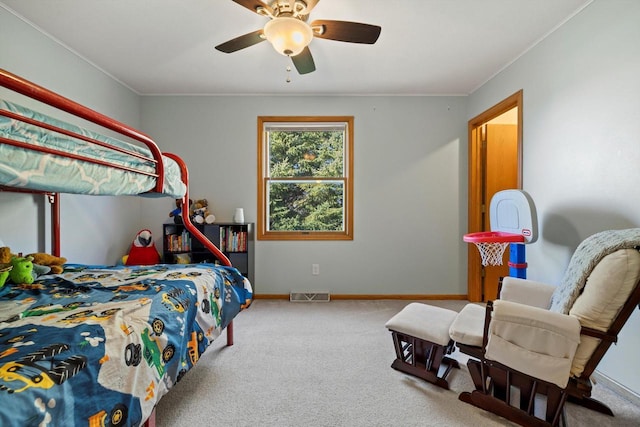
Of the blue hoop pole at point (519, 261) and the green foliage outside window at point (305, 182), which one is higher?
the green foliage outside window at point (305, 182)

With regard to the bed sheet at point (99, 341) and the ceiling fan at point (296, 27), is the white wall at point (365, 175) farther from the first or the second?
the ceiling fan at point (296, 27)

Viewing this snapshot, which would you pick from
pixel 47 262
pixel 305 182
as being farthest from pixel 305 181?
pixel 47 262

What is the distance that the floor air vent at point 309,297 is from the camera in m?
3.45

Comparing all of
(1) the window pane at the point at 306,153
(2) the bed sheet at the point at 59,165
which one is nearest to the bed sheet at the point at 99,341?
(2) the bed sheet at the point at 59,165

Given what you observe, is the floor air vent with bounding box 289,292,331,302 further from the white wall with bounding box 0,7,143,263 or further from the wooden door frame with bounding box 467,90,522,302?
the white wall with bounding box 0,7,143,263

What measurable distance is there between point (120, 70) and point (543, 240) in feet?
13.8

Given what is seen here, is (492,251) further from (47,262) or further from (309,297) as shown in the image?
(47,262)

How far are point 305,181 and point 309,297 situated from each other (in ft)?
4.64

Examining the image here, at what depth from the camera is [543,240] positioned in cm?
235

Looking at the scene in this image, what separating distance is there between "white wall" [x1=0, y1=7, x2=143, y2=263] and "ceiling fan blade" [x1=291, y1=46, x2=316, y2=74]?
200 cm

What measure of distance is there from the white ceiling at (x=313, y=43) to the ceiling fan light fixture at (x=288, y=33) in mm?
433

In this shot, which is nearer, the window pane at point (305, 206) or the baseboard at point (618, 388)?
the baseboard at point (618, 388)

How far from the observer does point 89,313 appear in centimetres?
119

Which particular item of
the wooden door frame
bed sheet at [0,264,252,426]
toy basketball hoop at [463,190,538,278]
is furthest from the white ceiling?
bed sheet at [0,264,252,426]
